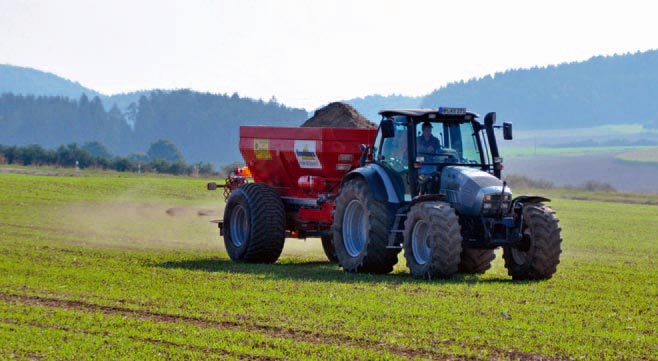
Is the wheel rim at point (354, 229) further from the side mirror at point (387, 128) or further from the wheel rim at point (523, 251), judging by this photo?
the wheel rim at point (523, 251)

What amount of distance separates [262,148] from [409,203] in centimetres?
529

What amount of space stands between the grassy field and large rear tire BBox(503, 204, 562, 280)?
0.32 metres

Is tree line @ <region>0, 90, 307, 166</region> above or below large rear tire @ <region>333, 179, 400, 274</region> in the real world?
above

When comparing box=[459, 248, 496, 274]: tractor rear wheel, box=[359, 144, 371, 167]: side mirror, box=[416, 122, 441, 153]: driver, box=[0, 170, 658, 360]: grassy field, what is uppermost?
box=[416, 122, 441, 153]: driver

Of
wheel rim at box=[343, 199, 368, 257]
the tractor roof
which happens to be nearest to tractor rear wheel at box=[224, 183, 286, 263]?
wheel rim at box=[343, 199, 368, 257]

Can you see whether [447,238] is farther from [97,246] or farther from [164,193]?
[164,193]

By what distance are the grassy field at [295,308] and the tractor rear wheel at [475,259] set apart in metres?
0.22

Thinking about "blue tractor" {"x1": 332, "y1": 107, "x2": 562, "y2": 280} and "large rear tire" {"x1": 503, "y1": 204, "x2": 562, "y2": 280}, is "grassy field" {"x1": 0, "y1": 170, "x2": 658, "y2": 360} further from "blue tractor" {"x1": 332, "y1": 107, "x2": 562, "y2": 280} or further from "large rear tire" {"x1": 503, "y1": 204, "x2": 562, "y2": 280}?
"blue tractor" {"x1": 332, "y1": 107, "x2": 562, "y2": 280}

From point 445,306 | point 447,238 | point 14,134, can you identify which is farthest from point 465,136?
point 14,134

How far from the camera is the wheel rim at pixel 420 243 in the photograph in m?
17.8

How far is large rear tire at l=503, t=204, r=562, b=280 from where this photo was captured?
1781 centimetres

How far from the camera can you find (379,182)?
18938 mm

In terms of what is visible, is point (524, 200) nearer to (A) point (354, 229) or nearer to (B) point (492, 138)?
(B) point (492, 138)

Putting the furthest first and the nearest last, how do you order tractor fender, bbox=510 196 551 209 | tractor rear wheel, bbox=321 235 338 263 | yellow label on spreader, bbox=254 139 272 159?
tractor rear wheel, bbox=321 235 338 263
yellow label on spreader, bbox=254 139 272 159
tractor fender, bbox=510 196 551 209
